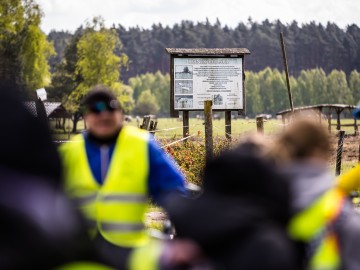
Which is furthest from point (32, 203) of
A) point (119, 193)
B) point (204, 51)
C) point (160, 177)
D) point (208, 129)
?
point (204, 51)

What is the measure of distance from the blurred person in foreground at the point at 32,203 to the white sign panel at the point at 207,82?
1853 cm

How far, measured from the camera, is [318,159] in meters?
3.17

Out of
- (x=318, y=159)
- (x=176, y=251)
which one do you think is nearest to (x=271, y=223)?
(x=176, y=251)

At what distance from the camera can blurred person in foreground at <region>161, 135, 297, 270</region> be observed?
2.52m

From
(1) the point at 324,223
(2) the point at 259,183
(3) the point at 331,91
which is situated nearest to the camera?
(2) the point at 259,183

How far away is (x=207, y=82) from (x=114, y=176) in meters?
17.1

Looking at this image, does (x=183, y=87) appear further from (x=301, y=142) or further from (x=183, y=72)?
(x=301, y=142)

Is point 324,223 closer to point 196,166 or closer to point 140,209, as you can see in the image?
point 140,209

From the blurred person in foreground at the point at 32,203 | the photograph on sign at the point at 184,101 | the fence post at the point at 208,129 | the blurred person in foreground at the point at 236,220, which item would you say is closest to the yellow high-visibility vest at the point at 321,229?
the blurred person in foreground at the point at 236,220

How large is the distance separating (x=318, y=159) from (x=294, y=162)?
0.35 ft

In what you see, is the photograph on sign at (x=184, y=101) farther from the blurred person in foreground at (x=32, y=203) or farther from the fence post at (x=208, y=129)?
the blurred person in foreground at (x=32, y=203)

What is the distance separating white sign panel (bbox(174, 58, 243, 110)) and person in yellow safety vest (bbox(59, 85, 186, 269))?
651 inches

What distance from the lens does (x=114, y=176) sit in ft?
13.7

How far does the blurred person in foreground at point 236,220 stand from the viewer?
252 centimetres
